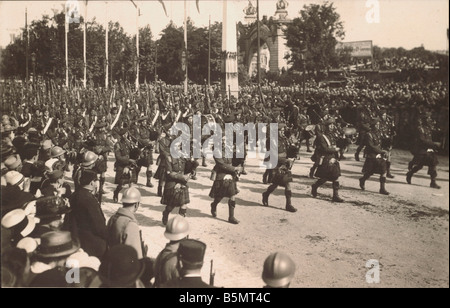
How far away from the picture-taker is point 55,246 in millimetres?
4176

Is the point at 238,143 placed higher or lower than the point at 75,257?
higher

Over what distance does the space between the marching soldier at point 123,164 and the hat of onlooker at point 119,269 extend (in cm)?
634

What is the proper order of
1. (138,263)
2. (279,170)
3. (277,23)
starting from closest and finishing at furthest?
(138,263), (279,170), (277,23)

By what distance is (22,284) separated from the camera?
4223mm

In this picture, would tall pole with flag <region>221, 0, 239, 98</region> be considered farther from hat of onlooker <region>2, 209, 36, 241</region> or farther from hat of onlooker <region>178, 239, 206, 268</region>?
hat of onlooker <region>178, 239, 206, 268</region>

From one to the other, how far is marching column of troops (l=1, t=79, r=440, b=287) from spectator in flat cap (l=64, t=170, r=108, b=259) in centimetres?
1

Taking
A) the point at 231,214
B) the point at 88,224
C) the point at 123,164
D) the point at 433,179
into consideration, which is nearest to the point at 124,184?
the point at 123,164

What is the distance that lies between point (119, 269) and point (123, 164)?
677 cm

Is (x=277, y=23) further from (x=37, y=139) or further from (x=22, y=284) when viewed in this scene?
(x=22, y=284)

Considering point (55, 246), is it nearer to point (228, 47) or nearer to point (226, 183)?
point (226, 183)

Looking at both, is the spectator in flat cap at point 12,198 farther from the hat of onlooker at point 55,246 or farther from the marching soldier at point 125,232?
the hat of onlooker at point 55,246

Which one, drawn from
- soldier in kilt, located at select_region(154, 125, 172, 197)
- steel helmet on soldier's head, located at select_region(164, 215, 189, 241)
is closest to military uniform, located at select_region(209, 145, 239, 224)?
soldier in kilt, located at select_region(154, 125, 172, 197)

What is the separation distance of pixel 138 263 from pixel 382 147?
9510mm
